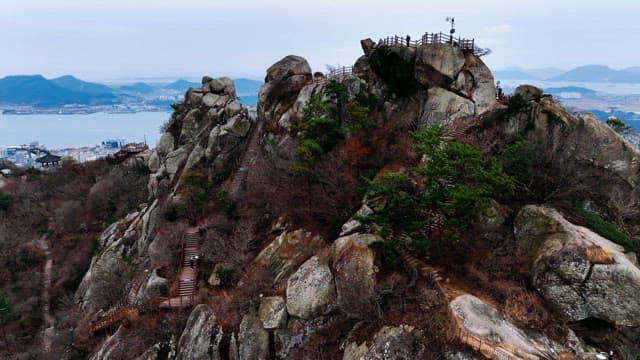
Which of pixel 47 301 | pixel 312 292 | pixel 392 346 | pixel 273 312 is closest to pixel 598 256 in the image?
pixel 392 346

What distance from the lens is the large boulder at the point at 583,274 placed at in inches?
564

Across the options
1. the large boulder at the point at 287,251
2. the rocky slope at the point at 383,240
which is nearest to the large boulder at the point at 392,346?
the rocky slope at the point at 383,240

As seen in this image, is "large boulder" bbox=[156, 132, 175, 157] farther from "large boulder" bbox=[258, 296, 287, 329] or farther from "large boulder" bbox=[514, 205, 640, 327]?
"large boulder" bbox=[514, 205, 640, 327]

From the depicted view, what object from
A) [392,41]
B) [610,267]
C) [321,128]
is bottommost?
[610,267]

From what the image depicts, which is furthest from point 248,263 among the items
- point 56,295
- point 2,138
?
point 2,138

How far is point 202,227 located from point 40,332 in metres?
17.3

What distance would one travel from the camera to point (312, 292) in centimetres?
1741

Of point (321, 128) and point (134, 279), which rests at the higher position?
point (321, 128)

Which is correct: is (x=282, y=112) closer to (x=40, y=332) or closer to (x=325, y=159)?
(x=325, y=159)

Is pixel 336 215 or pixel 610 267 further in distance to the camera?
pixel 336 215

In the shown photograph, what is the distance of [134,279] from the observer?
28641mm

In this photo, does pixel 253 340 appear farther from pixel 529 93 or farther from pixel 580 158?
pixel 529 93

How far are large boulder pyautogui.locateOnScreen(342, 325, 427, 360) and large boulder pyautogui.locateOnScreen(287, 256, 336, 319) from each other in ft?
8.66

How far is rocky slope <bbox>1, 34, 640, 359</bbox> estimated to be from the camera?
14617 millimetres
